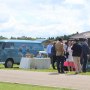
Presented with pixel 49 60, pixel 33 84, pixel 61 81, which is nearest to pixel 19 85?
pixel 33 84

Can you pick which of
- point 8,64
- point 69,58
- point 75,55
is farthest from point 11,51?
point 75,55

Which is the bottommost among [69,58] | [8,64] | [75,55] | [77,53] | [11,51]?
[8,64]

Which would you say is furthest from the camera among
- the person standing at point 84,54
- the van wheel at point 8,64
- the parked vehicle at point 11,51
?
the parked vehicle at point 11,51

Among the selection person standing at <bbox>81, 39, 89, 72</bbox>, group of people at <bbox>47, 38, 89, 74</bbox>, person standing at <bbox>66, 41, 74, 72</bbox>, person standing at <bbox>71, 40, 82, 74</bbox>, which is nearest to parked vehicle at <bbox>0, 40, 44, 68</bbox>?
person standing at <bbox>66, 41, 74, 72</bbox>

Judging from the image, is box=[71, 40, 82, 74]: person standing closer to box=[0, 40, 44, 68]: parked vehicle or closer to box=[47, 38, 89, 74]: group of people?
box=[47, 38, 89, 74]: group of people

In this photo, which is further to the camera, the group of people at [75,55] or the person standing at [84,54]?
the person standing at [84,54]

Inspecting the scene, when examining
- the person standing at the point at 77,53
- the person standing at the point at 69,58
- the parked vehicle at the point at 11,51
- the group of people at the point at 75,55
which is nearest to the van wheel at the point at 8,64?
the parked vehicle at the point at 11,51

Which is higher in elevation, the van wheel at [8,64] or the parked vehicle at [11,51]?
the parked vehicle at [11,51]

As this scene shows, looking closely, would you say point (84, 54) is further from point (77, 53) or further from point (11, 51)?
point (11, 51)

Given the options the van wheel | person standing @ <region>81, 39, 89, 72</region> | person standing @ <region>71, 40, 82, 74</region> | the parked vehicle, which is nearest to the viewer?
person standing @ <region>71, 40, 82, 74</region>

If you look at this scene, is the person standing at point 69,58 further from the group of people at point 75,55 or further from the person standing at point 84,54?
the person standing at point 84,54

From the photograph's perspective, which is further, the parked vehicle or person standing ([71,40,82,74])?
the parked vehicle

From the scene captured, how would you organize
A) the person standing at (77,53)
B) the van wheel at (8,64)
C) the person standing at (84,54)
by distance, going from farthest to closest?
1. the van wheel at (8,64)
2. the person standing at (84,54)
3. the person standing at (77,53)

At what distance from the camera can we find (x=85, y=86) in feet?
55.2
